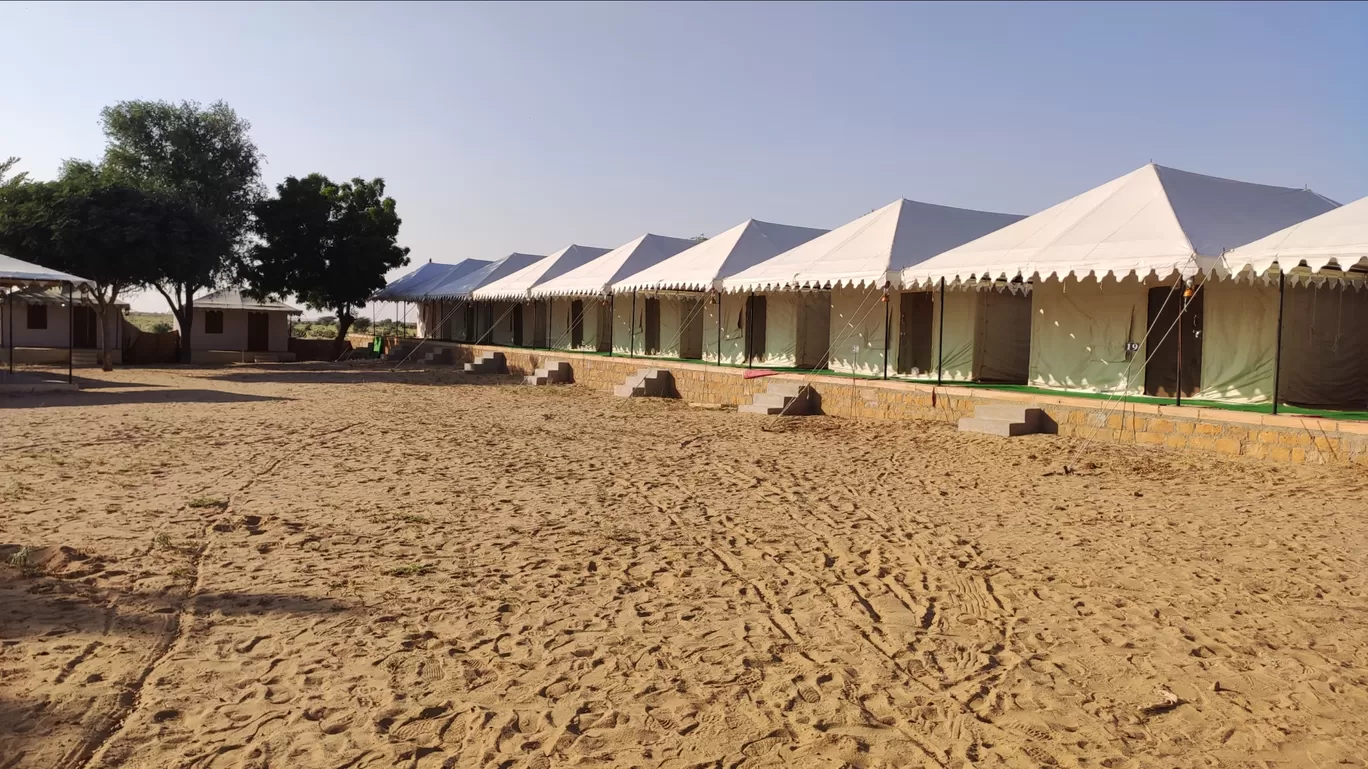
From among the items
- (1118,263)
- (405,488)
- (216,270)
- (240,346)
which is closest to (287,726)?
(405,488)

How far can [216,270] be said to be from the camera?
2409 centimetres

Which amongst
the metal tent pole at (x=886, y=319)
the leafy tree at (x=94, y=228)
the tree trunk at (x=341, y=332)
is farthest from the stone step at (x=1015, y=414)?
the tree trunk at (x=341, y=332)

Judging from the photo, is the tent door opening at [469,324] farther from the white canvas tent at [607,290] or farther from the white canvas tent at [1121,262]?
the white canvas tent at [1121,262]

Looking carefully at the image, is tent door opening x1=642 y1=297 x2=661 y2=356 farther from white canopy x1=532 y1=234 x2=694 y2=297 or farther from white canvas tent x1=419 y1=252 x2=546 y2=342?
white canvas tent x1=419 y1=252 x2=546 y2=342

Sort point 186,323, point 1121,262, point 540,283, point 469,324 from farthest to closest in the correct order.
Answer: point 469,324 → point 186,323 → point 540,283 → point 1121,262

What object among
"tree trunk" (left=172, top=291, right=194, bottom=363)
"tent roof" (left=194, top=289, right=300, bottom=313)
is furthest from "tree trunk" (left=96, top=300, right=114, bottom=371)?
"tent roof" (left=194, top=289, right=300, bottom=313)

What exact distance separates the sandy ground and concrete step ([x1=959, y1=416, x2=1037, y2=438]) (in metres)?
1.52

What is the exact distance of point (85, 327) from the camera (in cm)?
2806

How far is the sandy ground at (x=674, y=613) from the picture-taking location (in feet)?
10.7

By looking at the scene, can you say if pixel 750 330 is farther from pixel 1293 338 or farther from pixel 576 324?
pixel 576 324

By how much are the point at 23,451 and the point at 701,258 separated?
12523 mm

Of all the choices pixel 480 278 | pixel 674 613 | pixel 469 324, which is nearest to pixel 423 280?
pixel 469 324

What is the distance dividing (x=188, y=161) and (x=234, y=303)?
6548 mm

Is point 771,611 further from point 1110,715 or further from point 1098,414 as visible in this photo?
point 1098,414
